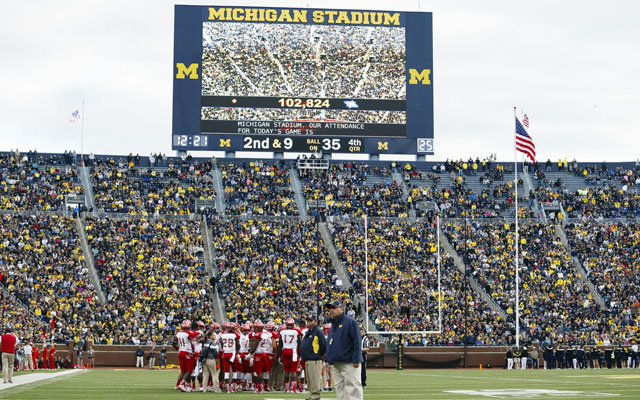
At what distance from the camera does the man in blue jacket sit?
14.3 m

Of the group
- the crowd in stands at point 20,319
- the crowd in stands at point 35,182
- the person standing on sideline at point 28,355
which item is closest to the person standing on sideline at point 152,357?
the crowd in stands at point 20,319

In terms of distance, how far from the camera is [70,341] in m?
40.7

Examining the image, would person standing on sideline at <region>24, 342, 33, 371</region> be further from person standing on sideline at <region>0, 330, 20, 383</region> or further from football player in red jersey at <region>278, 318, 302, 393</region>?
football player in red jersey at <region>278, 318, 302, 393</region>

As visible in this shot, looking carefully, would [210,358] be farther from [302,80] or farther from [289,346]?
[302,80]

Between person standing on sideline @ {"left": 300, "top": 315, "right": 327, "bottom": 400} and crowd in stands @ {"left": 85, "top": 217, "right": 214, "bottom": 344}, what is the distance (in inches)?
906

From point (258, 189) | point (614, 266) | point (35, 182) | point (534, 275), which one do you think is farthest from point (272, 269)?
point (614, 266)

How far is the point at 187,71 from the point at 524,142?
17.7 m

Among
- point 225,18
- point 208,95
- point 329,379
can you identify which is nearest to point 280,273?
Result: point 208,95

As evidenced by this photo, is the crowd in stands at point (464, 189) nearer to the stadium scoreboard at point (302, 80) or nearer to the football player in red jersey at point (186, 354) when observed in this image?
the stadium scoreboard at point (302, 80)

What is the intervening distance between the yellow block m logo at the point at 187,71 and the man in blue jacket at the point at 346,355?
123 feet

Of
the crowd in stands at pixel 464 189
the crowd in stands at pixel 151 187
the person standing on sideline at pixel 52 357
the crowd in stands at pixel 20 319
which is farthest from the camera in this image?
the crowd in stands at pixel 464 189

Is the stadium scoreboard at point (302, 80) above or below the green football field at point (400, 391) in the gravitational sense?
above

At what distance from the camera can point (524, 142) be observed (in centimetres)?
4412

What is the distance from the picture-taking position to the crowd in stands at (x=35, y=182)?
5197cm
